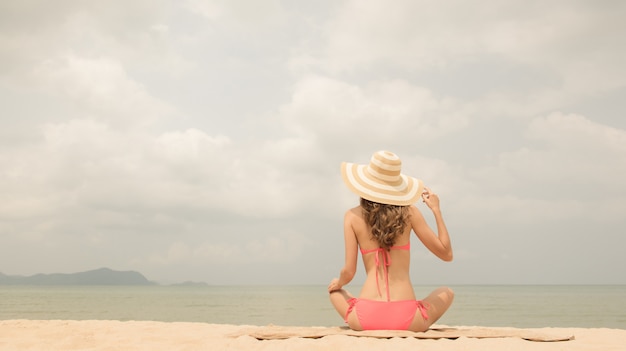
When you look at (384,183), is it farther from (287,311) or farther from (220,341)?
(287,311)

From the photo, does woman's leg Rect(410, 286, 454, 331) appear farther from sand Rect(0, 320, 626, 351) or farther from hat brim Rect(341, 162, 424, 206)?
hat brim Rect(341, 162, 424, 206)

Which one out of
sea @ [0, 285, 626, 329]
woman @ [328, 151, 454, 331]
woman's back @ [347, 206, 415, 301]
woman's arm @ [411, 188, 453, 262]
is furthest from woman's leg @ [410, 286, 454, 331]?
sea @ [0, 285, 626, 329]

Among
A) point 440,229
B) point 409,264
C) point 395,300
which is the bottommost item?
point 395,300

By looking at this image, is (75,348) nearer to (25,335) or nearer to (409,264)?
(25,335)

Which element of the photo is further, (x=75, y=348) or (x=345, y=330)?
(x=345, y=330)

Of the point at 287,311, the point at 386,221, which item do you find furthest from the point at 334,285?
the point at 287,311

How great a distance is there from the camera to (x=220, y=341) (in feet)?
17.0

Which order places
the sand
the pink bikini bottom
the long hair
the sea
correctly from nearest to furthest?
the sand < the long hair < the pink bikini bottom < the sea

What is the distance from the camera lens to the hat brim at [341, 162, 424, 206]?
488cm

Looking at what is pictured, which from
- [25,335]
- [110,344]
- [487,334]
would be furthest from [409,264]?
[25,335]

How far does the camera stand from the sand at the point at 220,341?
450cm

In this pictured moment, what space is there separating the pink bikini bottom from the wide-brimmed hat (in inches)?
38.4

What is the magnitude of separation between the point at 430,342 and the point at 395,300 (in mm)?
509

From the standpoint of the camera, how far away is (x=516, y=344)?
469cm
